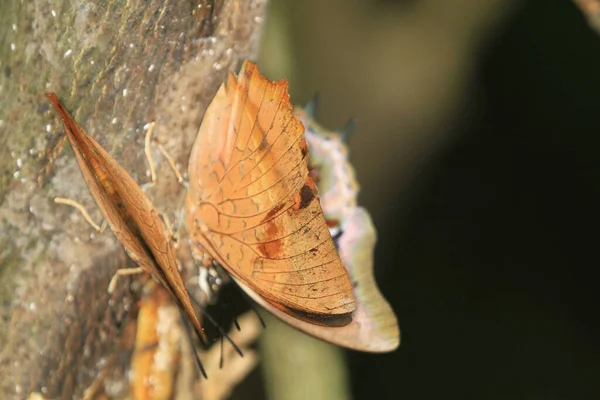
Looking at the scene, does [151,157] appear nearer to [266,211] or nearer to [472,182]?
[266,211]

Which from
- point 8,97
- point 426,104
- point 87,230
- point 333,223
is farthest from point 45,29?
point 426,104

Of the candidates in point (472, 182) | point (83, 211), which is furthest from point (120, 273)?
point (472, 182)

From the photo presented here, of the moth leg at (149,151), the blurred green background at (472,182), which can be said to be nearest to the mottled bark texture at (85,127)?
the moth leg at (149,151)

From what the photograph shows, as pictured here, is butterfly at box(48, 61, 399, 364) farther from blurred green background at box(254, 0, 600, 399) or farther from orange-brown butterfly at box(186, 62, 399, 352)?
blurred green background at box(254, 0, 600, 399)

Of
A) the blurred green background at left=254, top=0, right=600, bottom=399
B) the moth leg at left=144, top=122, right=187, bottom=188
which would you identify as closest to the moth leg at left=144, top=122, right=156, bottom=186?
the moth leg at left=144, top=122, right=187, bottom=188

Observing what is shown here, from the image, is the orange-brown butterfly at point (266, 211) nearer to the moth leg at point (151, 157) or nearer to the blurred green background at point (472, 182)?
the moth leg at point (151, 157)

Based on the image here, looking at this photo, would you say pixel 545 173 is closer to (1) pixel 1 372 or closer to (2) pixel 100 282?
(2) pixel 100 282
